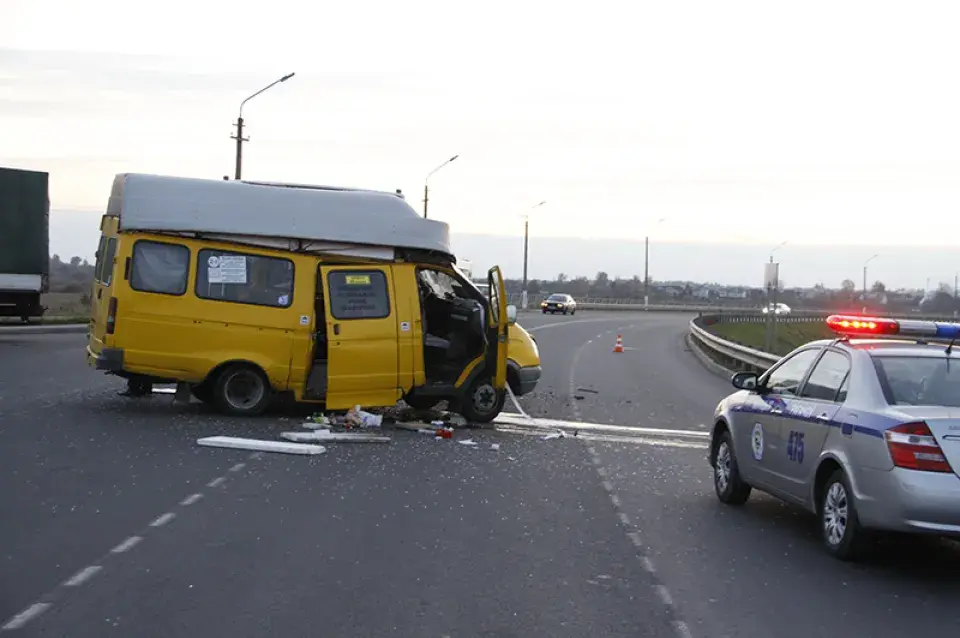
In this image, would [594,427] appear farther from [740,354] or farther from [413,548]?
[740,354]

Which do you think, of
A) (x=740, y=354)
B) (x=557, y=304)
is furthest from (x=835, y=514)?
(x=557, y=304)

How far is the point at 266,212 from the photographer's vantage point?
582 inches

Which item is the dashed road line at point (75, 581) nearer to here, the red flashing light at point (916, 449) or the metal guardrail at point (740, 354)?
the red flashing light at point (916, 449)

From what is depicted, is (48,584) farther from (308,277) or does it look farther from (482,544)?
(308,277)

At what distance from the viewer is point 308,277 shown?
1493cm

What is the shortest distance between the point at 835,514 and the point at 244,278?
8870mm

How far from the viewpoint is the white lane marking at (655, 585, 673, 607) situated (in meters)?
6.61

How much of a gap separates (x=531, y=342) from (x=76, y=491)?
8892 millimetres

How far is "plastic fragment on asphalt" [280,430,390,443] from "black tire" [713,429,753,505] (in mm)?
4406

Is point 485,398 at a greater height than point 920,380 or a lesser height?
lesser

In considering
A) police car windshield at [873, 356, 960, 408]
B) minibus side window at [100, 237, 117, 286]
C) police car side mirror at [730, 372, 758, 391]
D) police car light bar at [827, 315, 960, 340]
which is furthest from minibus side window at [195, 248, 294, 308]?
police car windshield at [873, 356, 960, 408]

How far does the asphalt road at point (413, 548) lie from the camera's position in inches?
244

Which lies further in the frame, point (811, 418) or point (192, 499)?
point (192, 499)

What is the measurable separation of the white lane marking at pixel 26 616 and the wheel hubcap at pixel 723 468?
5.84 meters
